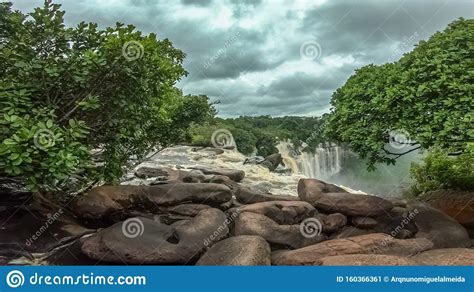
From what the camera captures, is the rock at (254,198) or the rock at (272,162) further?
the rock at (272,162)

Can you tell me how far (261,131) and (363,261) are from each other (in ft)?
70.9

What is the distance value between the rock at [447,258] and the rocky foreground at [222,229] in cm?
2

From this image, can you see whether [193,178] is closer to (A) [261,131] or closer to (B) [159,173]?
(B) [159,173]

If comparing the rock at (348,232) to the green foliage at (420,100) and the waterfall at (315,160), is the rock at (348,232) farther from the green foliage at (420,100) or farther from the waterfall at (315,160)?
the waterfall at (315,160)

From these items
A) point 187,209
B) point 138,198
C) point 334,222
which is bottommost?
point 334,222

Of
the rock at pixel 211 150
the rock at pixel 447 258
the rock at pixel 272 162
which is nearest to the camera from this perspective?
the rock at pixel 447 258

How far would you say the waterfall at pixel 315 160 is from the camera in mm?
27234

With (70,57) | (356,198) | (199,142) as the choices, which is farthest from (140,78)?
(199,142)

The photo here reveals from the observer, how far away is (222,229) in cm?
883

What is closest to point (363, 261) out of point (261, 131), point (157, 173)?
point (157, 173)

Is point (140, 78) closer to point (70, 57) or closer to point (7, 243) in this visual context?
point (70, 57)

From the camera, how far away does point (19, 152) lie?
7.15 metres

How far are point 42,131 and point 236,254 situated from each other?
3943 millimetres

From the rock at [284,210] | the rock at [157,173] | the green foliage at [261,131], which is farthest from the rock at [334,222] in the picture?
the green foliage at [261,131]
